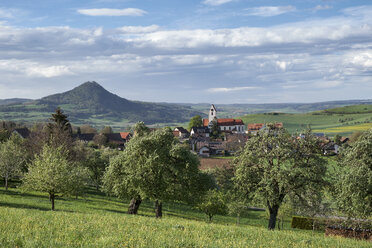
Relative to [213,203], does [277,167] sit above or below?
above

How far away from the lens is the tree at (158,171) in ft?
133

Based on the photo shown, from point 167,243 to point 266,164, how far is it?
24083 mm

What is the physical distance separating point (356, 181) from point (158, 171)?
21710 mm

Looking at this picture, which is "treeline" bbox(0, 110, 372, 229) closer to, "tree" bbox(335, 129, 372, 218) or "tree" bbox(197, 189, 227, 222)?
"tree" bbox(335, 129, 372, 218)

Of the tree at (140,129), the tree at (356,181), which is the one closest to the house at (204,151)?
the tree at (140,129)

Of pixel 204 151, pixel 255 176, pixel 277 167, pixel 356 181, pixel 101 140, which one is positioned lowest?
pixel 204 151

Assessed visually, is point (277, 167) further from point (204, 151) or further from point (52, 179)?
point (204, 151)

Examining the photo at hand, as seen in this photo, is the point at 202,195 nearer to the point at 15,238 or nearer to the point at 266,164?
the point at 266,164

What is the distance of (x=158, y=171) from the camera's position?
134 ft

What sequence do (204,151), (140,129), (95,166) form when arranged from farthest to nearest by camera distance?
1. (204,151)
2. (95,166)
3. (140,129)

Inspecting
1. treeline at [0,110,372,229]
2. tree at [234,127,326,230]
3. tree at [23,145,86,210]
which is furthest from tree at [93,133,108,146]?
tree at [234,127,326,230]

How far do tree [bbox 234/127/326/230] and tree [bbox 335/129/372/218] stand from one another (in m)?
2.27

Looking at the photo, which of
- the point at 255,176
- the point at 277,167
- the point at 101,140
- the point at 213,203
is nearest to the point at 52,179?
the point at 213,203

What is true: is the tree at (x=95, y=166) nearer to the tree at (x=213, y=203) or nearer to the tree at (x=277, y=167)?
the tree at (x=213, y=203)
